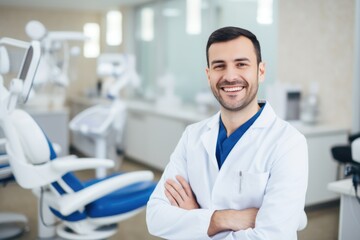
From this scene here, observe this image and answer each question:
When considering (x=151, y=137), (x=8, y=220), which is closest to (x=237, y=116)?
(x=8, y=220)

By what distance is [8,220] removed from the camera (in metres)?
3.15

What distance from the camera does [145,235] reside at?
3.06 metres

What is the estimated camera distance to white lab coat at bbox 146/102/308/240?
125cm

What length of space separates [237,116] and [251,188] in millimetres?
246

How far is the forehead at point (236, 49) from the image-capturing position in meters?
1.28

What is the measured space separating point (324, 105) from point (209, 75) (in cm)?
269

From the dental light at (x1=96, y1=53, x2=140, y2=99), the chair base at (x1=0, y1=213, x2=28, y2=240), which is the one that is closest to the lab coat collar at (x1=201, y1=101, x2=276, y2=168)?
the chair base at (x1=0, y1=213, x2=28, y2=240)

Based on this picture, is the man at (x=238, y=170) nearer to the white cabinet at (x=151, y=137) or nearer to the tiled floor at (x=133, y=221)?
the tiled floor at (x=133, y=221)

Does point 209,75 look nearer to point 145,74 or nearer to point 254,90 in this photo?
point 254,90

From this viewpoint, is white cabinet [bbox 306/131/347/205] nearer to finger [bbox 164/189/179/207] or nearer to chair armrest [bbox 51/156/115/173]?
→ chair armrest [bbox 51/156/115/173]

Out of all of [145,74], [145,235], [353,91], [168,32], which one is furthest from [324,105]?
[145,74]

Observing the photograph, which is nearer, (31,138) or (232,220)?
(232,220)

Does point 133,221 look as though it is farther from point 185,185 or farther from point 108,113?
point 185,185

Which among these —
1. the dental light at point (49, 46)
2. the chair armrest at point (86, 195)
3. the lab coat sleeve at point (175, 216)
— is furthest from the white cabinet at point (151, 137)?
the lab coat sleeve at point (175, 216)
